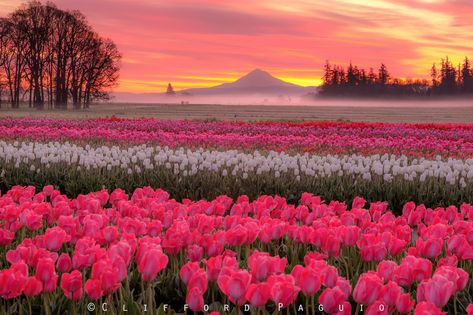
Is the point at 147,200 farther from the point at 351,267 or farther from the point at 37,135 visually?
the point at 37,135

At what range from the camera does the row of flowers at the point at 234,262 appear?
2699 millimetres

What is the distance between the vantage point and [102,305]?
3.09 m

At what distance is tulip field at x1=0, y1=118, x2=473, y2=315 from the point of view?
2.83 meters

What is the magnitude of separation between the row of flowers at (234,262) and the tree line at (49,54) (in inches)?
2468

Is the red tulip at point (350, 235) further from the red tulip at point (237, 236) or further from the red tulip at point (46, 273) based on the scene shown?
the red tulip at point (46, 273)

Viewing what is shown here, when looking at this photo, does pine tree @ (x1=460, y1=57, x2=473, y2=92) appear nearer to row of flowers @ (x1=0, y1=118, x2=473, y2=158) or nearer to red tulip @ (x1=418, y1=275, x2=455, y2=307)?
row of flowers @ (x1=0, y1=118, x2=473, y2=158)

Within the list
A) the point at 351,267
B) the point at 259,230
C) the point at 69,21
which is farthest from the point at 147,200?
the point at 69,21

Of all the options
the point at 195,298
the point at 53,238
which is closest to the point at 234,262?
the point at 195,298

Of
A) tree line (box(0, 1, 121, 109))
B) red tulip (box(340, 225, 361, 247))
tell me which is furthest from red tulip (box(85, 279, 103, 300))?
tree line (box(0, 1, 121, 109))

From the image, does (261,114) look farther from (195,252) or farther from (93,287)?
(93,287)

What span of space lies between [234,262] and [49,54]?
2654 inches

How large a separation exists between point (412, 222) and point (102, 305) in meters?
2.94

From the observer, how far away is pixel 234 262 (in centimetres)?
314

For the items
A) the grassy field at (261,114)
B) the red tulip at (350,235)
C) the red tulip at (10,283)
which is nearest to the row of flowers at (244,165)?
the red tulip at (350,235)
